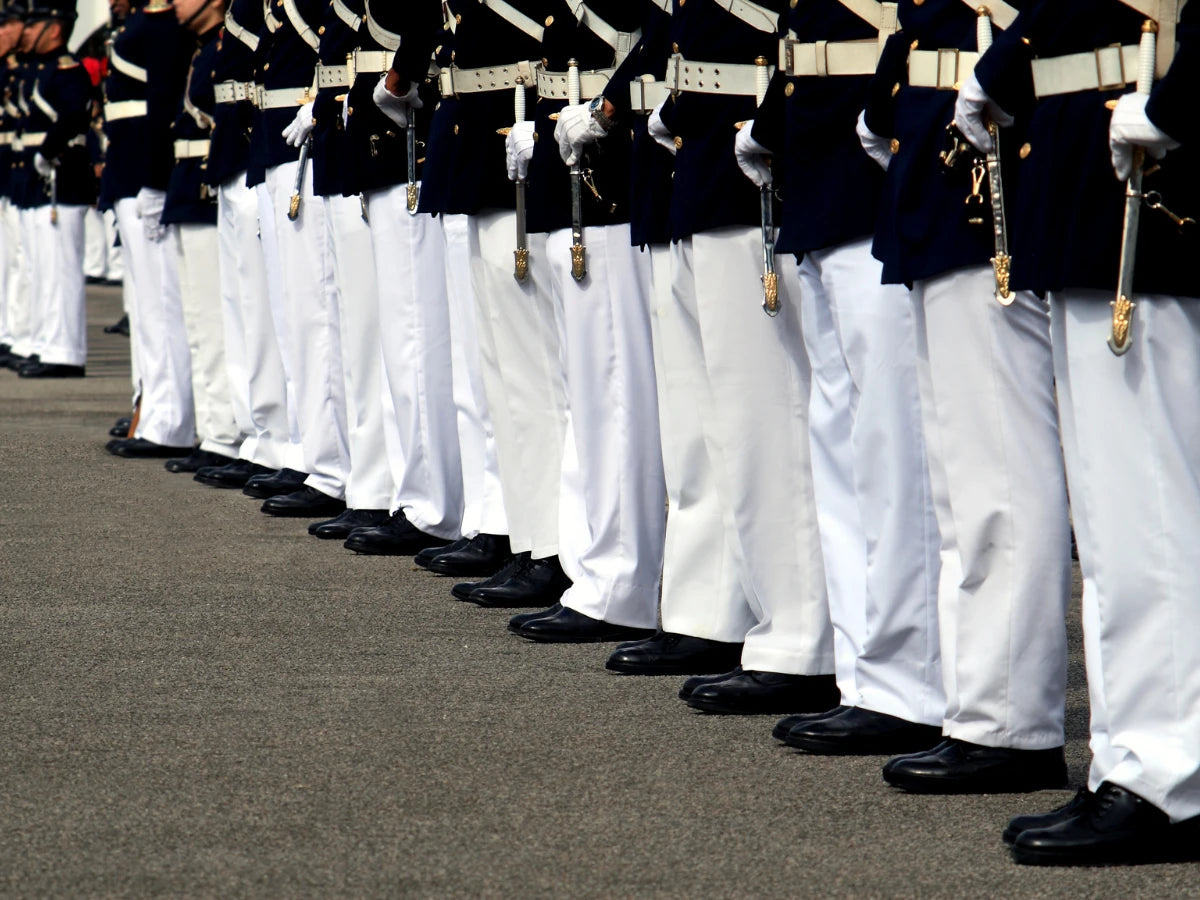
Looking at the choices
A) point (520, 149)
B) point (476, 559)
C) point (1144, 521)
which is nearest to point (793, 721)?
point (1144, 521)

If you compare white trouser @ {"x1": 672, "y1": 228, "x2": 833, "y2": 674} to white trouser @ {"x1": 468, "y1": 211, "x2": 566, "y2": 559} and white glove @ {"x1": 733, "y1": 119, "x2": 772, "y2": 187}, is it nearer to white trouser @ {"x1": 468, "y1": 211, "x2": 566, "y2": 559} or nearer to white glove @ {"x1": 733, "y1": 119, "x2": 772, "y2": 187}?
white glove @ {"x1": 733, "y1": 119, "x2": 772, "y2": 187}

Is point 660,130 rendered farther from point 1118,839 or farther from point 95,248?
point 95,248

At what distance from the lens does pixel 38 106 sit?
1284 centimetres

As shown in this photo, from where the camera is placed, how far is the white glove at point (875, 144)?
3805mm

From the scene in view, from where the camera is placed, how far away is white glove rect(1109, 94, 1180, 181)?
123 inches

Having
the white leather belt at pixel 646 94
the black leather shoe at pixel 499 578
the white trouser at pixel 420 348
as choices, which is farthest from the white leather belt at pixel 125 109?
the white leather belt at pixel 646 94

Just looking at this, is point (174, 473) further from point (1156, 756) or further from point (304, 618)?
point (1156, 756)

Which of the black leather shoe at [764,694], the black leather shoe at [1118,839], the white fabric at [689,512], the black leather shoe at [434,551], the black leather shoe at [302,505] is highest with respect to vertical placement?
the white fabric at [689,512]

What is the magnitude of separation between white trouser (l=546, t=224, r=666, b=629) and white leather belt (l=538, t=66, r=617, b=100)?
32 centimetres

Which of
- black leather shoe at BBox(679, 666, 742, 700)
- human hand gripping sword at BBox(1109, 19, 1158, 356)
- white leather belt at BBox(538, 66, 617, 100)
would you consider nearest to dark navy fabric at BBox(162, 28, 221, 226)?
white leather belt at BBox(538, 66, 617, 100)

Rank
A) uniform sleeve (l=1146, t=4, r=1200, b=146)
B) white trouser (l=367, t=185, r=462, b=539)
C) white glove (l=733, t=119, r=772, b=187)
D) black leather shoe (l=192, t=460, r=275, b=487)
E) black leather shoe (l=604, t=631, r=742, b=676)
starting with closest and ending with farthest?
uniform sleeve (l=1146, t=4, r=1200, b=146), white glove (l=733, t=119, r=772, b=187), black leather shoe (l=604, t=631, r=742, b=676), white trouser (l=367, t=185, r=462, b=539), black leather shoe (l=192, t=460, r=275, b=487)

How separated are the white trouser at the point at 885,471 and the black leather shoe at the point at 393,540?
2.68 meters

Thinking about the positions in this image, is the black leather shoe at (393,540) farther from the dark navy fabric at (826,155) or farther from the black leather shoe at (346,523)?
the dark navy fabric at (826,155)

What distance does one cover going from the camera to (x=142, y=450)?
9258 millimetres
